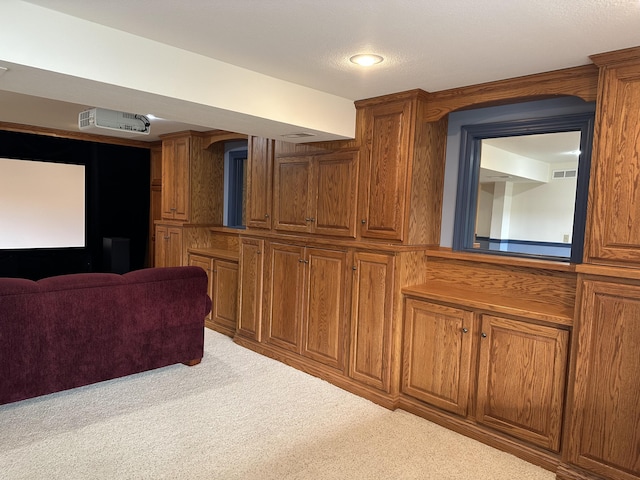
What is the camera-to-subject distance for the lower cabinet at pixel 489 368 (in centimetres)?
237

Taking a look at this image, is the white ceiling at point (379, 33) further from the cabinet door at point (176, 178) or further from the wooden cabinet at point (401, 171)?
the cabinet door at point (176, 178)

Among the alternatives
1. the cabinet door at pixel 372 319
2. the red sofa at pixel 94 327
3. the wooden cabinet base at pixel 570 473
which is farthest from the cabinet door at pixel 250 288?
the wooden cabinet base at pixel 570 473

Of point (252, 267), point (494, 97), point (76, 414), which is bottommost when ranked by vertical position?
point (76, 414)

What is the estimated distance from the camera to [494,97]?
8.70 feet

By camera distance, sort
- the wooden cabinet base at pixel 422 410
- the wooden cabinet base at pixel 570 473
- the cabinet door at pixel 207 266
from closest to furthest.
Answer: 1. the wooden cabinet base at pixel 570 473
2. the wooden cabinet base at pixel 422 410
3. the cabinet door at pixel 207 266

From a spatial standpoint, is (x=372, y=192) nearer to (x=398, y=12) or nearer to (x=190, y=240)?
(x=398, y=12)

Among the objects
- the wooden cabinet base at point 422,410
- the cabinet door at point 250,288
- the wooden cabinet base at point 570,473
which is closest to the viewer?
the wooden cabinet base at point 570,473

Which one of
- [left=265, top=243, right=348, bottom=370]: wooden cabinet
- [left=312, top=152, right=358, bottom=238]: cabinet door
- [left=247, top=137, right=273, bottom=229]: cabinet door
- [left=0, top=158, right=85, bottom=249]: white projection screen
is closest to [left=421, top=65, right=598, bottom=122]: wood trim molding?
[left=312, top=152, right=358, bottom=238]: cabinet door

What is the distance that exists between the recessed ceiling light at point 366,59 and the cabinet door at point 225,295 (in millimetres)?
2671

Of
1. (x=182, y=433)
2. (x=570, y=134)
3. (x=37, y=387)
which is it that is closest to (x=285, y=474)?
(x=182, y=433)

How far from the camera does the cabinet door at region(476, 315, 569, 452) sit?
2.35 metres

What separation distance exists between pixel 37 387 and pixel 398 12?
3.10 metres

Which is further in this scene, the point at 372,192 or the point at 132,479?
the point at 372,192

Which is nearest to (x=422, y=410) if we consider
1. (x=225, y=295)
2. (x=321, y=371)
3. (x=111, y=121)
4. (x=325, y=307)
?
(x=321, y=371)
